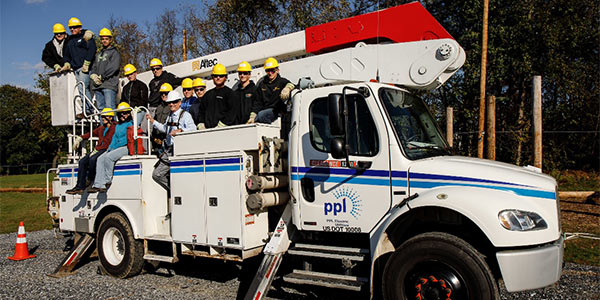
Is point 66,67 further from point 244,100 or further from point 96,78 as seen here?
point 244,100

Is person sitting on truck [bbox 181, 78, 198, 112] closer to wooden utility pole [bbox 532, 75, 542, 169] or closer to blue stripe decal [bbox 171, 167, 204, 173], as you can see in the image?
blue stripe decal [bbox 171, 167, 204, 173]

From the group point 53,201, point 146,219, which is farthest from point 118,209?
point 53,201

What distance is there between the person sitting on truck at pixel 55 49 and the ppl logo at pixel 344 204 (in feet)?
24.5

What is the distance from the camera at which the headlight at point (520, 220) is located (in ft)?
14.4

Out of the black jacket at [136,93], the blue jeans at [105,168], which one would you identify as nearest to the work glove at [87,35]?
the black jacket at [136,93]

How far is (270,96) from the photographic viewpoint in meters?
6.81

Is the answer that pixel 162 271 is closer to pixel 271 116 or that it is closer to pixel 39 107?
pixel 271 116

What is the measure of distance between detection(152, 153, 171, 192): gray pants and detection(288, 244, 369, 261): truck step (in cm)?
267

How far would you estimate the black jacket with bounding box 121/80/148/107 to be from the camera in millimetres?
9359

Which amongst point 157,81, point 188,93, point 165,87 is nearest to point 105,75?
point 157,81

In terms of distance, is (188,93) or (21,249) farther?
(21,249)

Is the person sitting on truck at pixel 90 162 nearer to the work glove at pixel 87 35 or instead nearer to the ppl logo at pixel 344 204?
the work glove at pixel 87 35

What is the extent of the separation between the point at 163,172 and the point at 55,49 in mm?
4829

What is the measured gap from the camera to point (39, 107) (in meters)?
48.8
